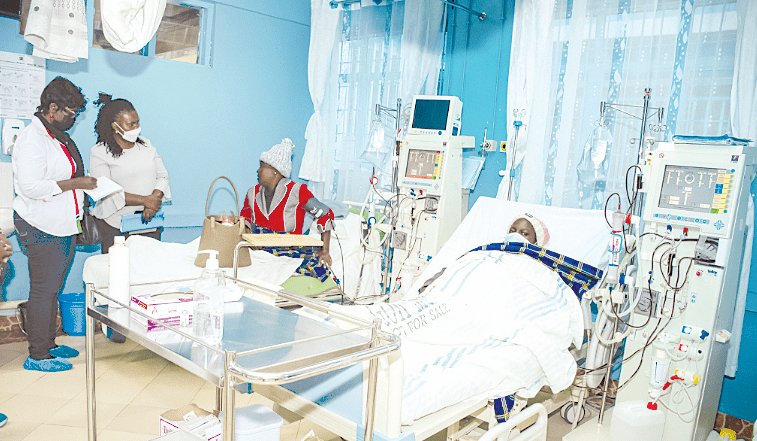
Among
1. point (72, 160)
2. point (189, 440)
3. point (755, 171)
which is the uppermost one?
point (755, 171)

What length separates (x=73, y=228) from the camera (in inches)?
131

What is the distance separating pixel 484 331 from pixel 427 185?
1569mm

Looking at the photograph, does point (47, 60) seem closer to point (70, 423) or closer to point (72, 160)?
point (72, 160)

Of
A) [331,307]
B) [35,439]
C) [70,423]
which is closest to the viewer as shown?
[331,307]

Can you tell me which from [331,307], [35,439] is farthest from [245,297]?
[35,439]

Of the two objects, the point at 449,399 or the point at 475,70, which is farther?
the point at 475,70

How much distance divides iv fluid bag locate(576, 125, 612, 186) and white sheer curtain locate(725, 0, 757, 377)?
2.17 ft

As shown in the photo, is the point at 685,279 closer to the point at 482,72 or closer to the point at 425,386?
the point at 425,386

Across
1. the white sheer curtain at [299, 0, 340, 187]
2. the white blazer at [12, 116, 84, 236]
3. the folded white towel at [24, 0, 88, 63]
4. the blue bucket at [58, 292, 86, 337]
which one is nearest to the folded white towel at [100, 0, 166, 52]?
the folded white towel at [24, 0, 88, 63]

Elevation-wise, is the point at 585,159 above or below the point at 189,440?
above

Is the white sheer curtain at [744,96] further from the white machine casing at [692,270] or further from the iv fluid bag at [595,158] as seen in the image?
the iv fluid bag at [595,158]

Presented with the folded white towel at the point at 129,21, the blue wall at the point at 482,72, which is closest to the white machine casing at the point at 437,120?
the blue wall at the point at 482,72

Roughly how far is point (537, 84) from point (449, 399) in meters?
2.50

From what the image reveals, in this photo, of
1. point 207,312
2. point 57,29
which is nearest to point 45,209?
point 57,29
